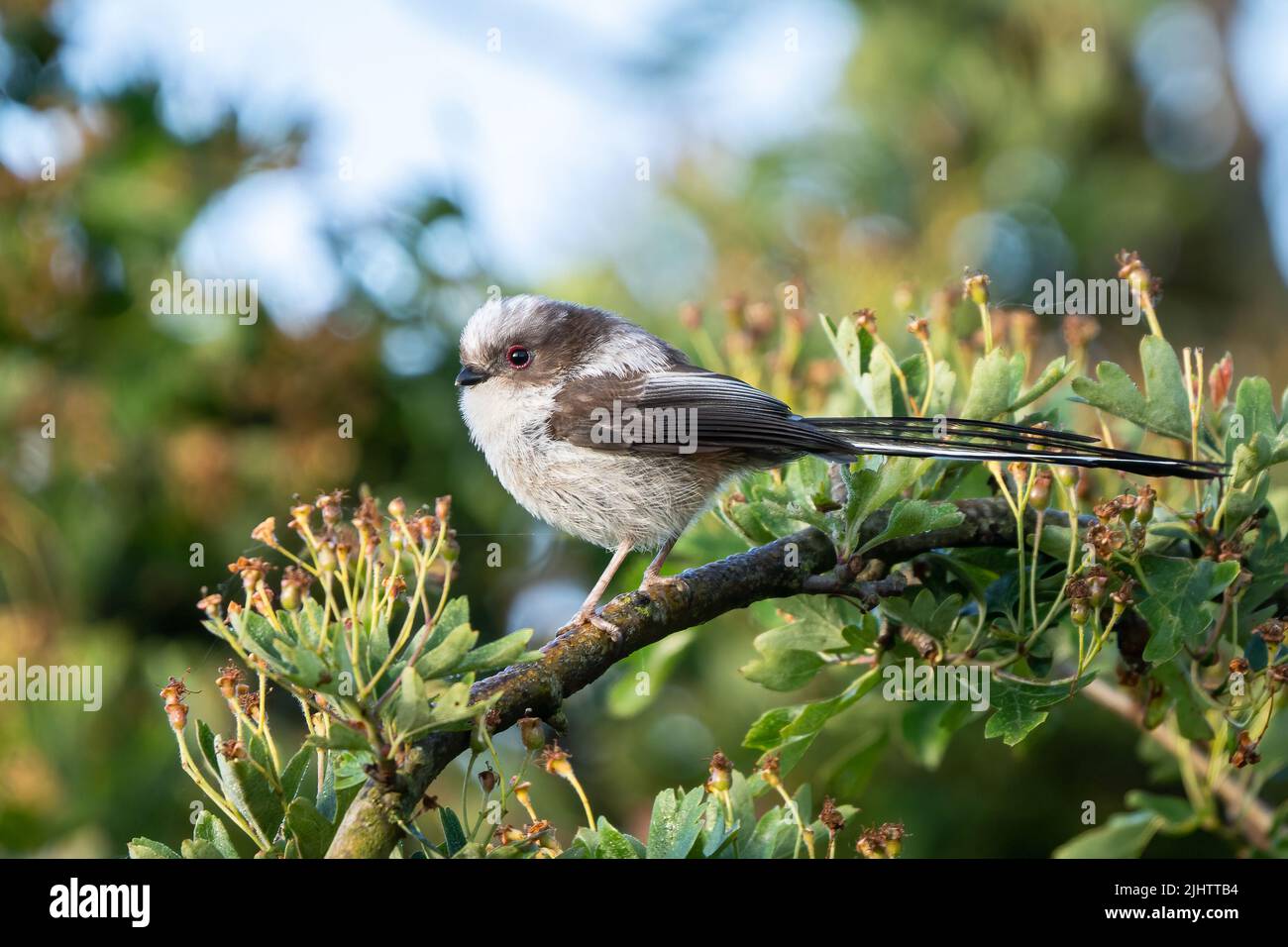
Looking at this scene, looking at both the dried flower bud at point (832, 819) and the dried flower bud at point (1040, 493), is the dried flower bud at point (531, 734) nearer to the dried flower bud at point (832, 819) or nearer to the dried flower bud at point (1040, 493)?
the dried flower bud at point (832, 819)

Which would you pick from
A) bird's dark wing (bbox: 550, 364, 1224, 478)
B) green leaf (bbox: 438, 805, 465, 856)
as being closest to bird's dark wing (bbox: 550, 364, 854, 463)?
bird's dark wing (bbox: 550, 364, 1224, 478)

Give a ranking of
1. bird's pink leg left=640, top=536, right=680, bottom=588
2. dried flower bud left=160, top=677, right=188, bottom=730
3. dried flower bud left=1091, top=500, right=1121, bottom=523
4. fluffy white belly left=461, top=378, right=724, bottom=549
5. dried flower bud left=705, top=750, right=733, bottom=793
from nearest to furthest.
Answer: dried flower bud left=160, top=677, right=188, bottom=730, dried flower bud left=705, top=750, right=733, bottom=793, dried flower bud left=1091, top=500, right=1121, bottom=523, bird's pink leg left=640, top=536, right=680, bottom=588, fluffy white belly left=461, top=378, right=724, bottom=549

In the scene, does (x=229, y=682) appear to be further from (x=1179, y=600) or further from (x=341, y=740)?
(x=1179, y=600)

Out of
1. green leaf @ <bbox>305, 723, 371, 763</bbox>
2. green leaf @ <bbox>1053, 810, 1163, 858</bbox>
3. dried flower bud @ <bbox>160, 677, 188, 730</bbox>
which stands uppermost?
dried flower bud @ <bbox>160, 677, 188, 730</bbox>

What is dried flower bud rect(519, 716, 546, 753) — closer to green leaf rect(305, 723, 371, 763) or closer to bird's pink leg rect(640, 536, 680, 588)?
green leaf rect(305, 723, 371, 763)

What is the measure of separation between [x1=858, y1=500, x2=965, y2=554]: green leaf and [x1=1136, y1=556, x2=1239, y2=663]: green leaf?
39 centimetres

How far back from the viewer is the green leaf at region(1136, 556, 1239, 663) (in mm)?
2324

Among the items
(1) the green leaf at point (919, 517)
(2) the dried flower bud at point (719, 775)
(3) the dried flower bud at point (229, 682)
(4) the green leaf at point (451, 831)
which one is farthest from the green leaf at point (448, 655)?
(1) the green leaf at point (919, 517)

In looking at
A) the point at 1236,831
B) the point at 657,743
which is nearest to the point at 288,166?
the point at 657,743

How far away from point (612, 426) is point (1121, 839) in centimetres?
178
